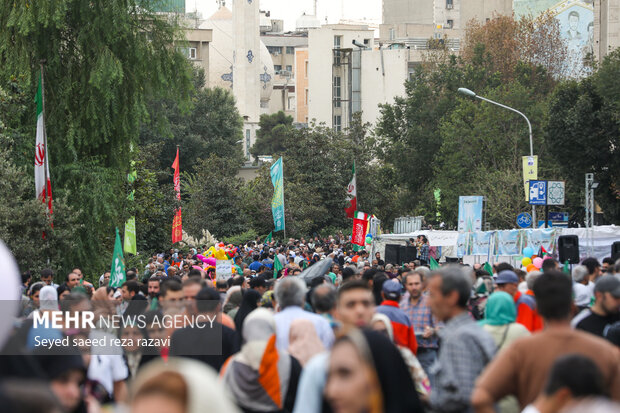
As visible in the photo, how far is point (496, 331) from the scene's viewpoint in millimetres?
7008

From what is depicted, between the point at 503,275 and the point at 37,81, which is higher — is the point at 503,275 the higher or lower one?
the lower one

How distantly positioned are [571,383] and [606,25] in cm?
5739

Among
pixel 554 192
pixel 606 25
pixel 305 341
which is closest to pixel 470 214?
pixel 554 192

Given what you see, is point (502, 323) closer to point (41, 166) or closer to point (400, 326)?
point (400, 326)

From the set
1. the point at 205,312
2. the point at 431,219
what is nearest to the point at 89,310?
the point at 205,312

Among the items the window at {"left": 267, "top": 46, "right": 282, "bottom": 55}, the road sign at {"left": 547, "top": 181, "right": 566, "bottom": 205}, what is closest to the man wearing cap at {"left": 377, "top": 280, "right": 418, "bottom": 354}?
the road sign at {"left": 547, "top": 181, "right": 566, "bottom": 205}

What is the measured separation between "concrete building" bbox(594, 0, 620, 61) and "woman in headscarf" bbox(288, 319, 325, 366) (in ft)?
160

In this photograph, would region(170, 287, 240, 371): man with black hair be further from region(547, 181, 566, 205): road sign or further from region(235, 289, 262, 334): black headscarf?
region(547, 181, 566, 205): road sign

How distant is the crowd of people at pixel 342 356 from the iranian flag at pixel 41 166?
1050 cm

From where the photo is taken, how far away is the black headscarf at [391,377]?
5.23 m

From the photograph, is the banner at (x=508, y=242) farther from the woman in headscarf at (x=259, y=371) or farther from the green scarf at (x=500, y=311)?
the woman in headscarf at (x=259, y=371)

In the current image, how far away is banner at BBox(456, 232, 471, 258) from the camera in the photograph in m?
25.8

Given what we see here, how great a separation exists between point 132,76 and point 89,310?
14.8 metres

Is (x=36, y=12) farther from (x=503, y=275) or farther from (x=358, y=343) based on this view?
(x=358, y=343)
